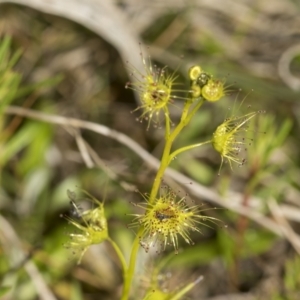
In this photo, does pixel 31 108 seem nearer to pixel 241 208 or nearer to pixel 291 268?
pixel 241 208

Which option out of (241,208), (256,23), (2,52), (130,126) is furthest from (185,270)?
(256,23)

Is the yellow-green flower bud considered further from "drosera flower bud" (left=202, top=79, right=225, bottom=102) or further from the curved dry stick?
the curved dry stick

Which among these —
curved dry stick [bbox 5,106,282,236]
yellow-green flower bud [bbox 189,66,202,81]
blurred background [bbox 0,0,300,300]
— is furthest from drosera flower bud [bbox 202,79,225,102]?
curved dry stick [bbox 5,106,282,236]

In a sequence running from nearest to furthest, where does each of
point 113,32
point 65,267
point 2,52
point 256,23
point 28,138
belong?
point 2,52, point 65,267, point 28,138, point 113,32, point 256,23

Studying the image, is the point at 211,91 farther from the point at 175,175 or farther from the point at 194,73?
the point at 175,175

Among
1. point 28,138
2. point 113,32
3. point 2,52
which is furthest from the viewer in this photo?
point 113,32

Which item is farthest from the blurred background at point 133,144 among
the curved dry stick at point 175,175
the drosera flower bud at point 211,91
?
the drosera flower bud at point 211,91

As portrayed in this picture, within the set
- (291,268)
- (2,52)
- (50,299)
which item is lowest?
(291,268)

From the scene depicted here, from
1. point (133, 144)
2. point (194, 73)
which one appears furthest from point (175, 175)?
point (194, 73)
